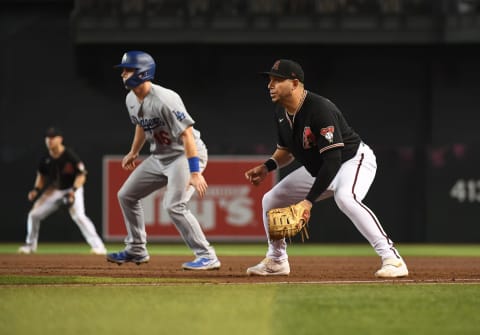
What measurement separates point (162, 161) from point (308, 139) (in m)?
1.69

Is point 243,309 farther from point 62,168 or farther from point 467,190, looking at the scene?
point 467,190

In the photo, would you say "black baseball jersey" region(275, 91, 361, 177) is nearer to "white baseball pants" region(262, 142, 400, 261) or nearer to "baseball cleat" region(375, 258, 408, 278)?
"white baseball pants" region(262, 142, 400, 261)

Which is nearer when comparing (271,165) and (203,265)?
(271,165)

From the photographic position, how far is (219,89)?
73.0 feet

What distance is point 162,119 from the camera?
27.5 ft

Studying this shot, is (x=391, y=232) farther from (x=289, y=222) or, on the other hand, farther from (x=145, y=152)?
(x=289, y=222)

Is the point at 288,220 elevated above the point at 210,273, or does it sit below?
above

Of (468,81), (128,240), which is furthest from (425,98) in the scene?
(128,240)

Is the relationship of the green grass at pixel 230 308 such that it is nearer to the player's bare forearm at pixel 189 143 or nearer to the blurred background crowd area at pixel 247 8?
the player's bare forearm at pixel 189 143

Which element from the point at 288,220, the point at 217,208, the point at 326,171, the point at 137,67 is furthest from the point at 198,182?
the point at 217,208

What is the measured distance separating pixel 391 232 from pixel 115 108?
6943 mm

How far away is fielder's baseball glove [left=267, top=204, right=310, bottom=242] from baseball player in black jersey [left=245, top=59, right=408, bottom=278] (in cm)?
7

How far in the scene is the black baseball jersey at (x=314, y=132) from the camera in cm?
742

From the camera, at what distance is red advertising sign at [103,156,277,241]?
1878cm
